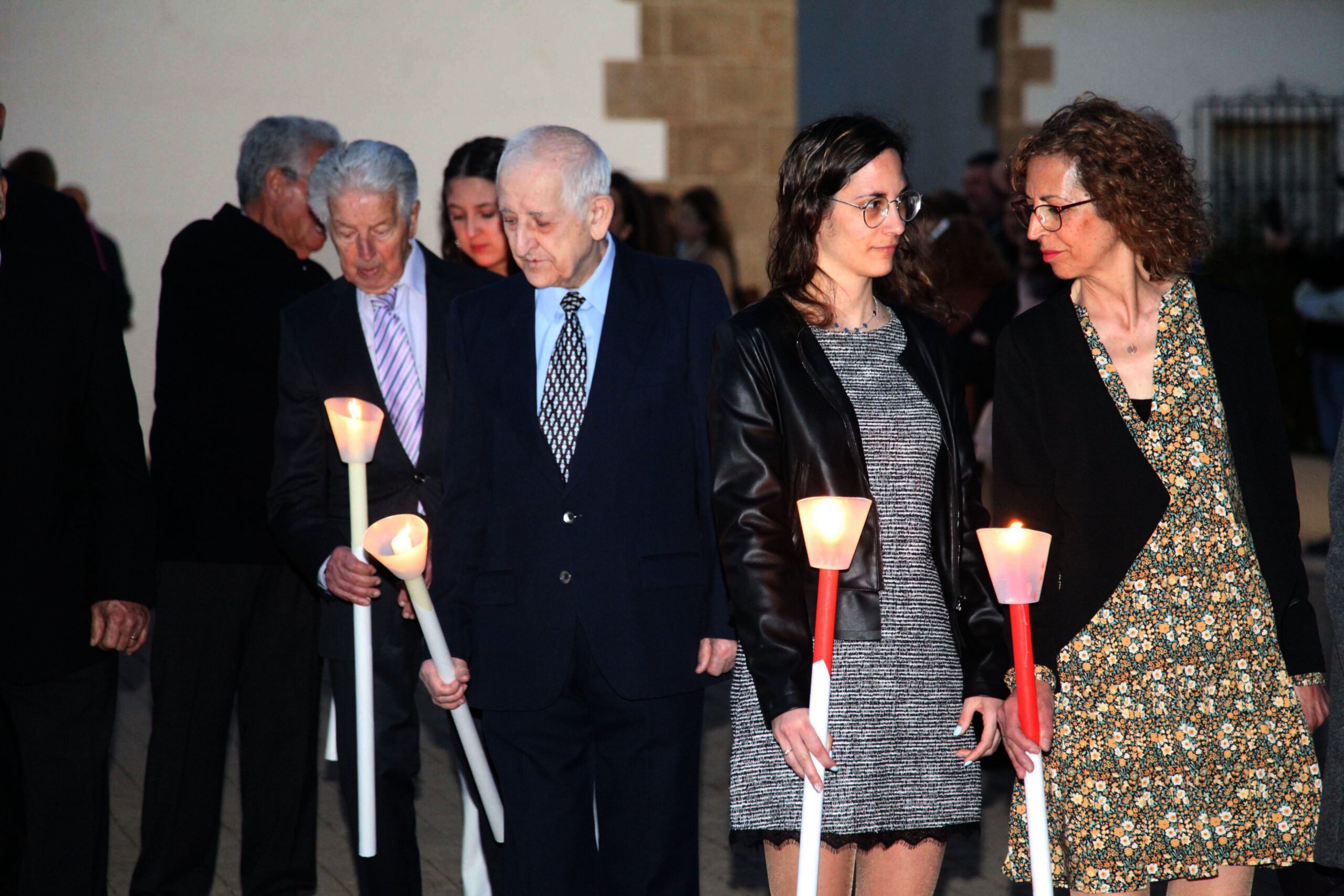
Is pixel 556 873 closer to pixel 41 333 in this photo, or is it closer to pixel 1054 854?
pixel 1054 854

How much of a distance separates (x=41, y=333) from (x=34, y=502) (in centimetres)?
39

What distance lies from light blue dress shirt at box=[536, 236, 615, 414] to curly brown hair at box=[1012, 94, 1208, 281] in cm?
96

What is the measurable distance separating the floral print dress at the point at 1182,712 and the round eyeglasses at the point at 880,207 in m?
0.59

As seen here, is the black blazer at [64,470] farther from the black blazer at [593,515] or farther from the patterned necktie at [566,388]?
the patterned necktie at [566,388]

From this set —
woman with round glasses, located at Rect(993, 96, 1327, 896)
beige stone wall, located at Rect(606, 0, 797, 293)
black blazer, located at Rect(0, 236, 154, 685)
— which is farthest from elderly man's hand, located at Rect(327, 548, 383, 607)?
beige stone wall, located at Rect(606, 0, 797, 293)

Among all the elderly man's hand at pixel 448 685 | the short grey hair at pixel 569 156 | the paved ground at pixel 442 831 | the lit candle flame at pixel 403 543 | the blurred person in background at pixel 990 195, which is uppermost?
the blurred person in background at pixel 990 195

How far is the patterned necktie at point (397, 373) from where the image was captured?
4.26 metres

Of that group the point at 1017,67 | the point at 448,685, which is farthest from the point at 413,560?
the point at 1017,67

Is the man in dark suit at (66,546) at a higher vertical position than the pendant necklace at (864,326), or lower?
lower

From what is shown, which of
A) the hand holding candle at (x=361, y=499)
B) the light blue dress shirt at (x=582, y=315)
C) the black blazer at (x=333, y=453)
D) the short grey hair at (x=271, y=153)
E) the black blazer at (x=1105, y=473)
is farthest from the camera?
the short grey hair at (x=271, y=153)

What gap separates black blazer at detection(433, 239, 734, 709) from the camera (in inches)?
141

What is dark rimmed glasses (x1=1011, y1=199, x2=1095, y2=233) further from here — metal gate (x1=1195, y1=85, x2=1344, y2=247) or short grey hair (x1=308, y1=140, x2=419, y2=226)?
metal gate (x1=1195, y1=85, x2=1344, y2=247)

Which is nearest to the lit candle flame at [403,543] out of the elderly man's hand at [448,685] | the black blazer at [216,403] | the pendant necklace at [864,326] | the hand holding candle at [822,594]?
the elderly man's hand at [448,685]

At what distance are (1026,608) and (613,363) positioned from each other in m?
1.26
